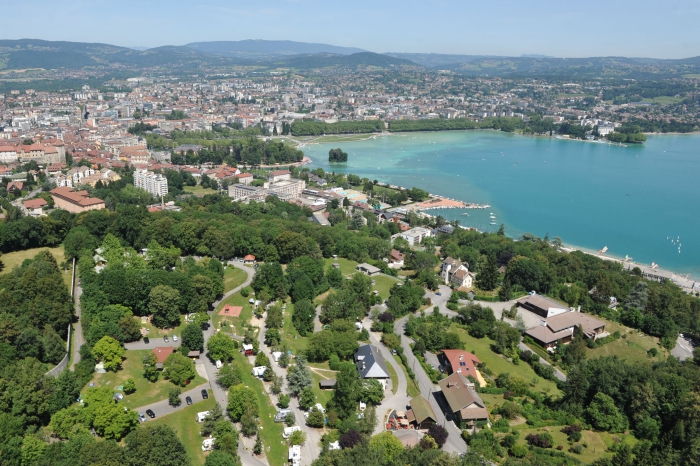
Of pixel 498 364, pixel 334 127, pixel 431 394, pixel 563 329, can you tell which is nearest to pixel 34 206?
pixel 431 394

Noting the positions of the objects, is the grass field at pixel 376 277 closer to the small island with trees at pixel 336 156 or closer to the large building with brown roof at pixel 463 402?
the large building with brown roof at pixel 463 402

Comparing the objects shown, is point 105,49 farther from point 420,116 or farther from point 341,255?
point 341,255

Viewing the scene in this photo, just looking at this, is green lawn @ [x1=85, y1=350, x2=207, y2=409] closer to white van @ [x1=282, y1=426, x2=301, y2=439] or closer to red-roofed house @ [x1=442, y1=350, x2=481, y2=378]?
white van @ [x1=282, y1=426, x2=301, y2=439]

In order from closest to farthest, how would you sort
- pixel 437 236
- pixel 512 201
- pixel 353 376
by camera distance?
1. pixel 353 376
2. pixel 437 236
3. pixel 512 201

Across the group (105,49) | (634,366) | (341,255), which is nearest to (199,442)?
(634,366)

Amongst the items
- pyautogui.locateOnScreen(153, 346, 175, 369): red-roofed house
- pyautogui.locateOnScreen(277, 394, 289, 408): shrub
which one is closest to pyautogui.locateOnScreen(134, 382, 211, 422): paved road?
pyautogui.locateOnScreen(153, 346, 175, 369): red-roofed house

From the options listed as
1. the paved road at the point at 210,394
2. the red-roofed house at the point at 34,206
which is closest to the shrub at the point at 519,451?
the paved road at the point at 210,394
